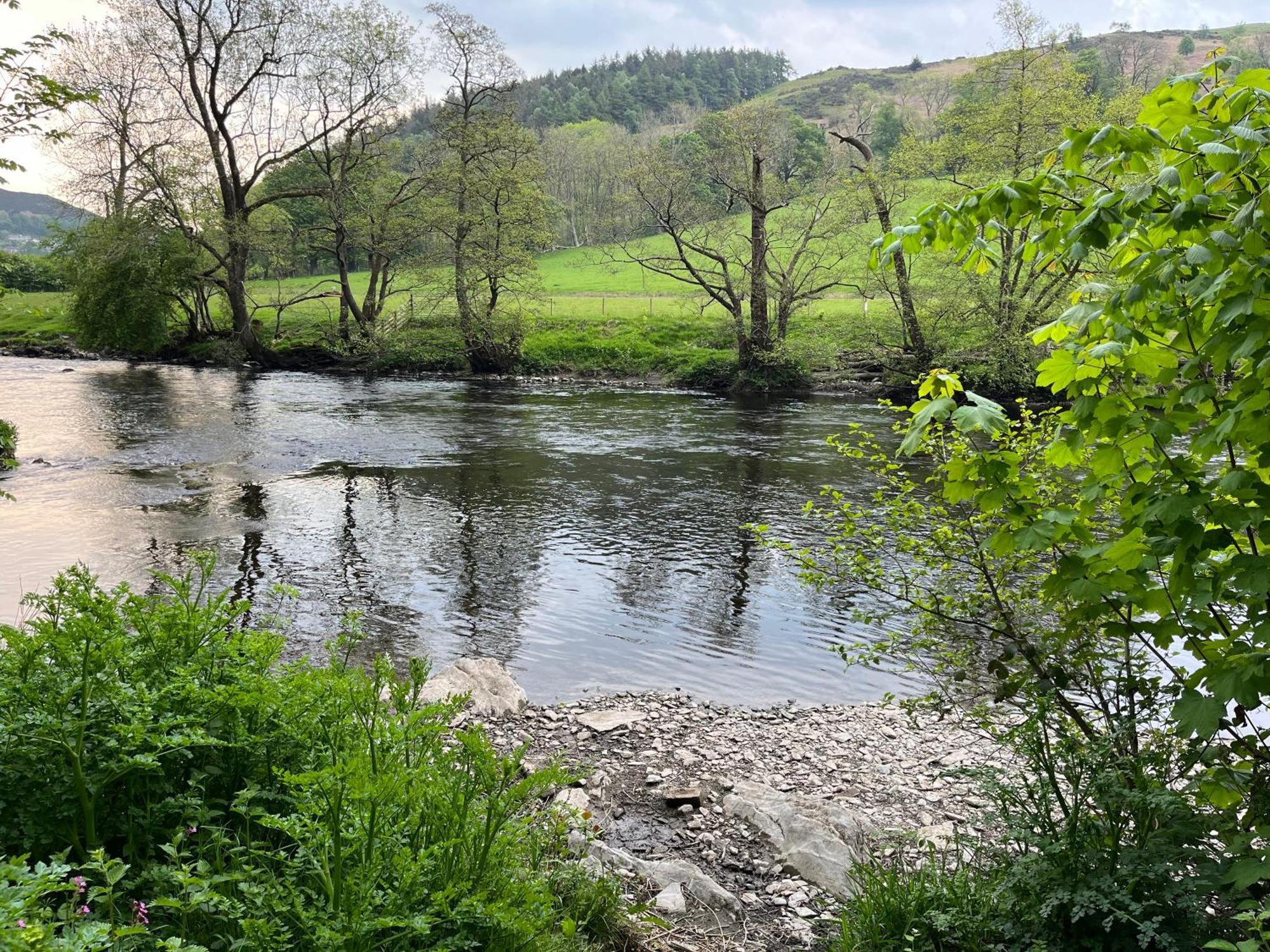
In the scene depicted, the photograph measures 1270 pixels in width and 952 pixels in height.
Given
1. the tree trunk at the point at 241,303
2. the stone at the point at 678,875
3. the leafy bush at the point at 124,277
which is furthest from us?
the tree trunk at the point at 241,303

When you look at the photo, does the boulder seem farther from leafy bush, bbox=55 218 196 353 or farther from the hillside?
the hillside

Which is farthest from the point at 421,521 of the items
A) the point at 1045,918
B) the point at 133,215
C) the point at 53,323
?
the point at 53,323

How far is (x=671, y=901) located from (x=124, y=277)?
1811 inches

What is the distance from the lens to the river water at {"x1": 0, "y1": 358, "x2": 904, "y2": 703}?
1128 centimetres

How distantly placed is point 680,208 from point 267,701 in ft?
116

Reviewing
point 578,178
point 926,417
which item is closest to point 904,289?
point 926,417

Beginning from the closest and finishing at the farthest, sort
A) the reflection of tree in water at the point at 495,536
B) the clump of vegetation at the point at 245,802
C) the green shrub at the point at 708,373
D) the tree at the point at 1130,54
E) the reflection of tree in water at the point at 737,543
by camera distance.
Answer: the clump of vegetation at the point at 245,802 < the reflection of tree in water at the point at 495,536 < the reflection of tree in water at the point at 737,543 < the green shrub at the point at 708,373 < the tree at the point at 1130,54

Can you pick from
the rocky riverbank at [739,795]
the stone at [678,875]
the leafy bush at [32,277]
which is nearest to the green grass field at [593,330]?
the leafy bush at [32,277]

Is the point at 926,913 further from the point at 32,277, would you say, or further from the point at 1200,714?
the point at 32,277

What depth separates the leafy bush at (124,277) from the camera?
4100 centimetres

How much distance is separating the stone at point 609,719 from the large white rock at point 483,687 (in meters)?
0.73

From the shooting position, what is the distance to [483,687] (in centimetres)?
875

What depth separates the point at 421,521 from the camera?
1709 centimetres

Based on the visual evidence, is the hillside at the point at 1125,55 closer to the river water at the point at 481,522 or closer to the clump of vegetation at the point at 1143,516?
the river water at the point at 481,522
